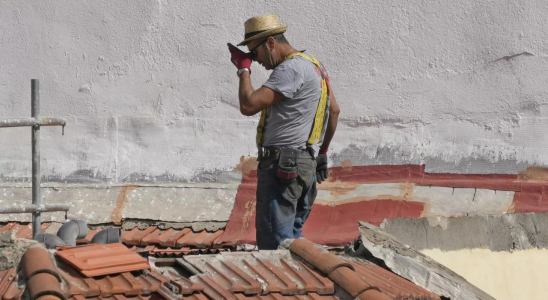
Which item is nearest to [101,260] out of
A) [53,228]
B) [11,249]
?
[11,249]

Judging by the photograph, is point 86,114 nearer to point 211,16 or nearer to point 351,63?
point 211,16

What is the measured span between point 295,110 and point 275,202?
1.46ft

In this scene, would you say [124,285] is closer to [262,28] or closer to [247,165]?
[262,28]

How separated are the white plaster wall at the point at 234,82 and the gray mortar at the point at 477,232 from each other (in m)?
0.55

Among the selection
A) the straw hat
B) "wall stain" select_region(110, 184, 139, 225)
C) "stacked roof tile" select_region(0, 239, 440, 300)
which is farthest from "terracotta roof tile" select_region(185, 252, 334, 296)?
"wall stain" select_region(110, 184, 139, 225)

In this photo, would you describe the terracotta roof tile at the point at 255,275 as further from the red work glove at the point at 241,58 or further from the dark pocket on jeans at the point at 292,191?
the red work glove at the point at 241,58

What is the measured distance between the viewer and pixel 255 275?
3004mm

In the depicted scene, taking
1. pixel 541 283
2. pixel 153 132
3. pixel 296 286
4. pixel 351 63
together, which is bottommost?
pixel 541 283

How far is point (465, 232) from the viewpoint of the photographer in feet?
15.4

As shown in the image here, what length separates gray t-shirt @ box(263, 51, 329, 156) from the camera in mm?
3561

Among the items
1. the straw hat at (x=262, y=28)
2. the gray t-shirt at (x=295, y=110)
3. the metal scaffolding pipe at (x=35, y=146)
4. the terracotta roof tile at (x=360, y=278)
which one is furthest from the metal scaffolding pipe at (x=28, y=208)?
the terracotta roof tile at (x=360, y=278)

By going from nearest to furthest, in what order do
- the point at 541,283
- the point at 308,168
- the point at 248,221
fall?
the point at 308,168 < the point at 541,283 < the point at 248,221

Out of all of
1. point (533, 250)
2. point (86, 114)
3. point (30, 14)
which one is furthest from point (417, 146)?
point (30, 14)

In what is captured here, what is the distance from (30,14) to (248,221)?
2.35 m
